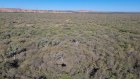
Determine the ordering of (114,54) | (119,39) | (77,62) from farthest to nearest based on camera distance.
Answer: (119,39)
(114,54)
(77,62)

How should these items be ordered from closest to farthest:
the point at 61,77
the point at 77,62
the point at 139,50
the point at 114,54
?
1. the point at 61,77
2. the point at 77,62
3. the point at 114,54
4. the point at 139,50

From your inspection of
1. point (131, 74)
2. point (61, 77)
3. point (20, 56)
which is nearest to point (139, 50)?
point (131, 74)

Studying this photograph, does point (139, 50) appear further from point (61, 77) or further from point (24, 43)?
point (24, 43)

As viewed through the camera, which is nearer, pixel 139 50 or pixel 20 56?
pixel 20 56

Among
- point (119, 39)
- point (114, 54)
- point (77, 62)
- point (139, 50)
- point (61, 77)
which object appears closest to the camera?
point (61, 77)

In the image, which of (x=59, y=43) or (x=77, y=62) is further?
(x=59, y=43)

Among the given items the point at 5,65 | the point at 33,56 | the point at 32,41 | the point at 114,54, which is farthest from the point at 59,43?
the point at 5,65

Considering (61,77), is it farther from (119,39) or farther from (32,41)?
(119,39)

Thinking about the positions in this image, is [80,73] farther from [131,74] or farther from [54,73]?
[131,74]

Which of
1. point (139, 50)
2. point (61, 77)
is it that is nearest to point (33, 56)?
point (61, 77)
